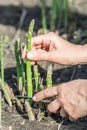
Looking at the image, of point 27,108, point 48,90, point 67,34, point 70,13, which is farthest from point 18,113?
point 70,13

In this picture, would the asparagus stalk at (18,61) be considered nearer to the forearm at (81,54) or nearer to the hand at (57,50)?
the hand at (57,50)

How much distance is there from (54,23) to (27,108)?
4.18ft

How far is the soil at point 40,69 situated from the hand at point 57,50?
30 centimetres

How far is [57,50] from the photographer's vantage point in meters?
2.38

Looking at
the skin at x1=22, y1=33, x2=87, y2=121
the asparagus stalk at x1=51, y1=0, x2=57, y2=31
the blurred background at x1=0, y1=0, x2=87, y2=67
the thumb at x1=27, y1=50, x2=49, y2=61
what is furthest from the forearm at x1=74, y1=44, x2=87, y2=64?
the asparagus stalk at x1=51, y1=0, x2=57, y2=31

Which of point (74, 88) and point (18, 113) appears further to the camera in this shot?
point (18, 113)

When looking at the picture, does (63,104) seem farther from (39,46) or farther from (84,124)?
(39,46)

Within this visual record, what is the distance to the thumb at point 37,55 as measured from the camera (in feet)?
7.49

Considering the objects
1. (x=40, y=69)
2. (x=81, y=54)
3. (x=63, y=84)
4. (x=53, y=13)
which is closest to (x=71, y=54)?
(x=81, y=54)

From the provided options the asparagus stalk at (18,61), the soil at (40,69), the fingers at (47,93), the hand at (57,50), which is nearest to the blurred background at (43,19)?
the soil at (40,69)

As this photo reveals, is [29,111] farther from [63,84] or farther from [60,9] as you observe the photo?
[60,9]

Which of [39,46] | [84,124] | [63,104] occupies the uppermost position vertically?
[39,46]

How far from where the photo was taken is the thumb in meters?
2.28

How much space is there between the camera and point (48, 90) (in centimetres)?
217
